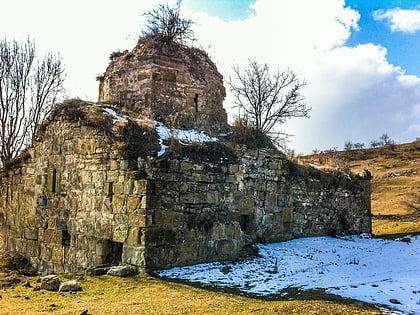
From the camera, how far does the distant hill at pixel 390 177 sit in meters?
18.0

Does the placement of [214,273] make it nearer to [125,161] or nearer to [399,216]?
[125,161]

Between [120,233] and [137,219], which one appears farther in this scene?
[120,233]

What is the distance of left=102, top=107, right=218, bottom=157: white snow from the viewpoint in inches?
371

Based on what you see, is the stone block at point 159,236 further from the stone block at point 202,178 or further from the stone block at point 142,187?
the stone block at point 202,178

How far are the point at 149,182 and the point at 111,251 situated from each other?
6.39 feet

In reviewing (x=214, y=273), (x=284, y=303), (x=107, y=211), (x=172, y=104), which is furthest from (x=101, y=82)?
(x=284, y=303)

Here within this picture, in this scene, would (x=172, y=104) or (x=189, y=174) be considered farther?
(x=172, y=104)

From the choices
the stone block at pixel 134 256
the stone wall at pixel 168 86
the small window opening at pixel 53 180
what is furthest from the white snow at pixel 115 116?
the stone block at pixel 134 256

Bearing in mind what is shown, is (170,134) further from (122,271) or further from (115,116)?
(122,271)

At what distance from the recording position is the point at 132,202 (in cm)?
862

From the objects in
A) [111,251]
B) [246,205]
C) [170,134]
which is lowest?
[111,251]

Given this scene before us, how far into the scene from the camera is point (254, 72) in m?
23.0

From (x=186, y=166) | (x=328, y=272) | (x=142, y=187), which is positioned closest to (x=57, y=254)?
(x=142, y=187)

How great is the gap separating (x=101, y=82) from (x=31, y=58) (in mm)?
6146
